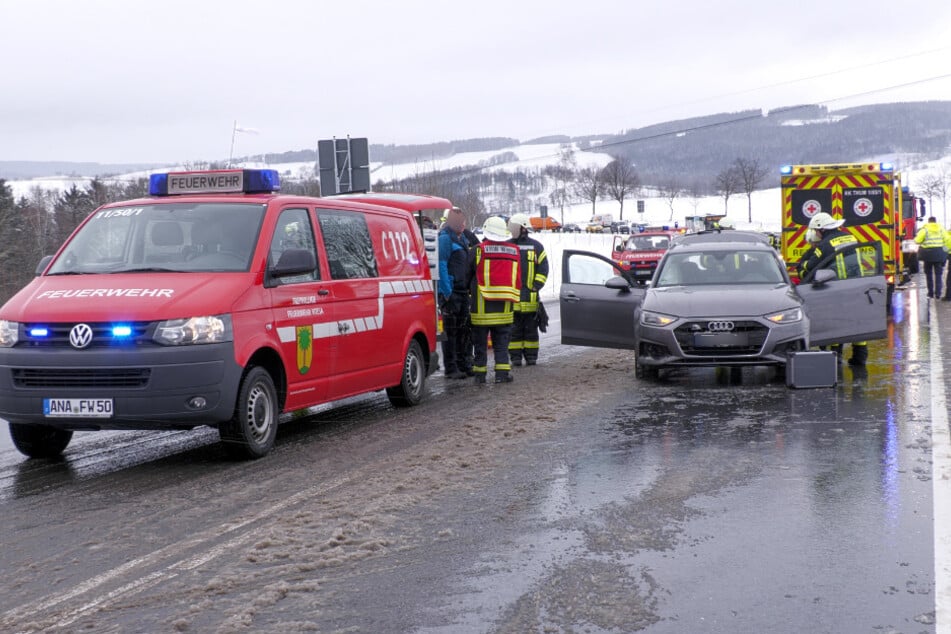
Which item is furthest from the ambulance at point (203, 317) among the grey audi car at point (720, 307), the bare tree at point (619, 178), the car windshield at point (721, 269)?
the bare tree at point (619, 178)

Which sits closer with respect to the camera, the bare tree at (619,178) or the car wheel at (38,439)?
the car wheel at (38,439)

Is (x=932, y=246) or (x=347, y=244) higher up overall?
(x=347, y=244)

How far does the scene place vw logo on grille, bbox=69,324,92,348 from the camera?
716 centimetres

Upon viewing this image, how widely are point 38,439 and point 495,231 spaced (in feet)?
20.4

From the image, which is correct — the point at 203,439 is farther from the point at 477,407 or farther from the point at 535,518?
the point at 535,518

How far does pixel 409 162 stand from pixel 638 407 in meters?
63.7

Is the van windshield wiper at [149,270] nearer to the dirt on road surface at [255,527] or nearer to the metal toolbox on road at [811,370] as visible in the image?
the dirt on road surface at [255,527]

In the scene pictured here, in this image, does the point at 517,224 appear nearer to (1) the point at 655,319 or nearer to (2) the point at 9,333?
(1) the point at 655,319

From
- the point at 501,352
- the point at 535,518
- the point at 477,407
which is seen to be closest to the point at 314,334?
A: the point at 477,407

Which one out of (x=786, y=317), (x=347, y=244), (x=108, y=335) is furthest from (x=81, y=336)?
(x=786, y=317)

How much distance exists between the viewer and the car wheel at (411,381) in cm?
1041

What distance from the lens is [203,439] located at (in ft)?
29.3

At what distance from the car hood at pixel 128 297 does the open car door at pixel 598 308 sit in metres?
6.05

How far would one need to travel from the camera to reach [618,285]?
12.8 m
